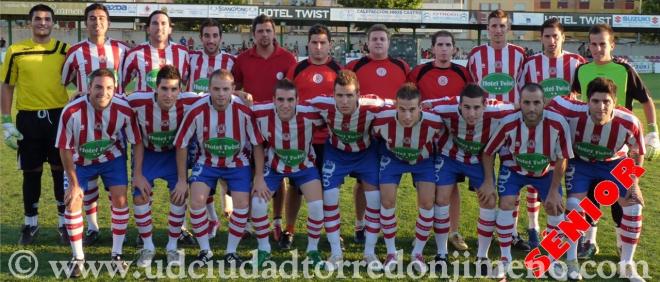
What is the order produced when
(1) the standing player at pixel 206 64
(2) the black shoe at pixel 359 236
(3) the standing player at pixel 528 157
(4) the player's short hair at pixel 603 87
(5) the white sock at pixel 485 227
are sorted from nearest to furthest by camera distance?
(4) the player's short hair at pixel 603 87 < (3) the standing player at pixel 528 157 < (5) the white sock at pixel 485 227 < (2) the black shoe at pixel 359 236 < (1) the standing player at pixel 206 64

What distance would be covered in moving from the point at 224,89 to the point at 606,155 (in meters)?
→ 2.66

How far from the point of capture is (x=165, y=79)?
4055 millimetres

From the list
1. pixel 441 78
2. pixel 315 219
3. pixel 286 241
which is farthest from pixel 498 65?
pixel 286 241

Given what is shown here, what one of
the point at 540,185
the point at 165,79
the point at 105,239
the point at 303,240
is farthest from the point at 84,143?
the point at 540,185

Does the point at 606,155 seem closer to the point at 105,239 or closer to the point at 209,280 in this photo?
the point at 209,280

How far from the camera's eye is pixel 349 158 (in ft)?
14.2

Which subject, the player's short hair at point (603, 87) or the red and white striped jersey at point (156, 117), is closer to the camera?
the player's short hair at point (603, 87)

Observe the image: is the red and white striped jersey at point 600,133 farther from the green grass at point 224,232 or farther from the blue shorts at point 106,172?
the blue shorts at point 106,172

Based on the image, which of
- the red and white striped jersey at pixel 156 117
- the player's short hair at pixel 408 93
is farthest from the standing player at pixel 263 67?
the player's short hair at pixel 408 93

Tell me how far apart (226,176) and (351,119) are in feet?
3.21

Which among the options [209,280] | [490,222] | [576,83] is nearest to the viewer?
[209,280]

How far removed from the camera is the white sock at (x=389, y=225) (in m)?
4.17

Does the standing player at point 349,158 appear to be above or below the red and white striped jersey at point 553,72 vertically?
below

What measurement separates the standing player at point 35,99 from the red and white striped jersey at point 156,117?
85 centimetres
